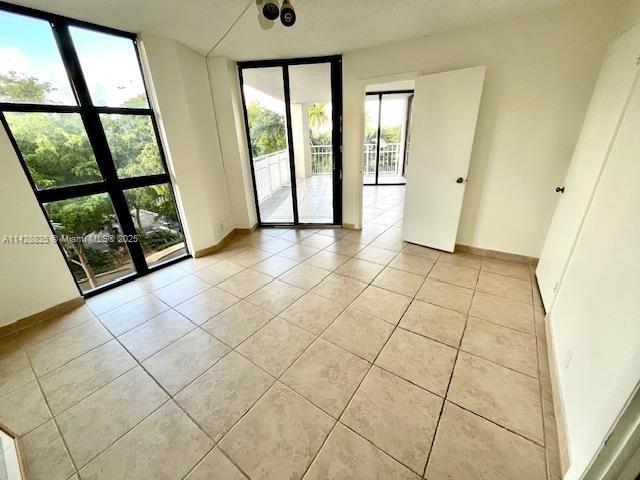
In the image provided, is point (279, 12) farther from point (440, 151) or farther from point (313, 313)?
point (313, 313)

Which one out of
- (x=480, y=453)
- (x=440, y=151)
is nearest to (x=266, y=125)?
(x=440, y=151)

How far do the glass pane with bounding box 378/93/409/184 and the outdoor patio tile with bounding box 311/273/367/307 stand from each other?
203 inches

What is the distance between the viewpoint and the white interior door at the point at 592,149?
153 cm

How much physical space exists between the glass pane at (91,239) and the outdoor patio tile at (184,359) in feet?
4.74

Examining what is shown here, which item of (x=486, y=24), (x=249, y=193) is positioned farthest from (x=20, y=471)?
(x=486, y=24)

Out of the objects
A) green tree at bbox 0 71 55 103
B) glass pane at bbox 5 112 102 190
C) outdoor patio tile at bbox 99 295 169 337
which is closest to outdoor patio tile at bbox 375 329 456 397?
outdoor patio tile at bbox 99 295 169 337

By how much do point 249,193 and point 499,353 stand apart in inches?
140

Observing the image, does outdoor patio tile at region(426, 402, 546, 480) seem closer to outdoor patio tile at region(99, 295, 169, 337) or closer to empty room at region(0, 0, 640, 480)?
empty room at region(0, 0, 640, 480)

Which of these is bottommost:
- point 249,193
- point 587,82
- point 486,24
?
point 249,193

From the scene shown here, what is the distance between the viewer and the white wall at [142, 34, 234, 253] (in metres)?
2.55

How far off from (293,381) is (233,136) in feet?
10.4

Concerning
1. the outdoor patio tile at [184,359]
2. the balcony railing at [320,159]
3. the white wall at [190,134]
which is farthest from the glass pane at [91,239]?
the balcony railing at [320,159]

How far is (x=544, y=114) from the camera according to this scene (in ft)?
7.59

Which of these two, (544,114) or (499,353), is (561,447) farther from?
(544,114)
